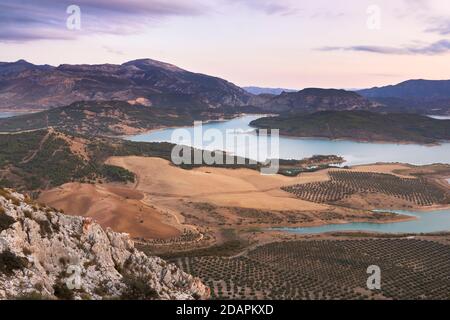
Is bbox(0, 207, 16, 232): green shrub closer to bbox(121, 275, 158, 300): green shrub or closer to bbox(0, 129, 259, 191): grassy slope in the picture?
bbox(121, 275, 158, 300): green shrub

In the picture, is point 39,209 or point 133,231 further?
point 133,231

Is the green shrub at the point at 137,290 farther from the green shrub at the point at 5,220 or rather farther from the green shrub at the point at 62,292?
the green shrub at the point at 5,220

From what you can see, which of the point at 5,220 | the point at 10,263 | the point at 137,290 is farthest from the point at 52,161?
the point at 10,263

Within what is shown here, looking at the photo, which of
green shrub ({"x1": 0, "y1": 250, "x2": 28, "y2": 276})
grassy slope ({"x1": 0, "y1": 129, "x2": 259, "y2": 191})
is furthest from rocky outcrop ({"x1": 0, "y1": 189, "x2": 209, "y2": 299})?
grassy slope ({"x1": 0, "y1": 129, "x2": 259, "y2": 191})

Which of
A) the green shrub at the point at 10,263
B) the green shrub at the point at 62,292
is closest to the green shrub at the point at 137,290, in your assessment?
the green shrub at the point at 62,292

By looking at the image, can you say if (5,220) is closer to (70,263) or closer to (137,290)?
(70,263)

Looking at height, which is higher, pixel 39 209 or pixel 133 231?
pixel 39 209
